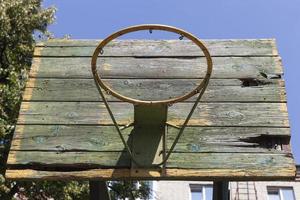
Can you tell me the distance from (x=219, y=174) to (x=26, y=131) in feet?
5.06

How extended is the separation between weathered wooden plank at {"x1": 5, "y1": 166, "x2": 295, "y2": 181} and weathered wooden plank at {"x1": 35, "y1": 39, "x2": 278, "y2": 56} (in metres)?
1.30

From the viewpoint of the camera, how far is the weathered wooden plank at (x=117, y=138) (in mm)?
3891

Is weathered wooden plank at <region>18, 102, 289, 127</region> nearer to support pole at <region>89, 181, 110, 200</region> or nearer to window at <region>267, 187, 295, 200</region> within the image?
support pole at <region>89, 181, 110, 200</region>

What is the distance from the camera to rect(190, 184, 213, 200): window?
730 inches

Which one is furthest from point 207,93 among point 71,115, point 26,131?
point 26,131

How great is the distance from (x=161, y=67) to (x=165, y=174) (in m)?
1.18

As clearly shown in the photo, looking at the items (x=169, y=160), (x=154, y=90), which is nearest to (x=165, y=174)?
(x=169, y=160)

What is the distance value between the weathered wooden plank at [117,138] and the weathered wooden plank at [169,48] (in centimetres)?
91

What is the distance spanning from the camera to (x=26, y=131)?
4.05 meters

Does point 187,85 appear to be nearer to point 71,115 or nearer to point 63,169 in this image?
point 71,115

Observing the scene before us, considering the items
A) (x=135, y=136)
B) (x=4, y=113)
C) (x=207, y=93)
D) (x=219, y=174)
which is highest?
(x=4, y=113)

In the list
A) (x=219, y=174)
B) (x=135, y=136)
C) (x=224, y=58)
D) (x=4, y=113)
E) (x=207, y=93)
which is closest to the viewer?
(x=219, y=174)

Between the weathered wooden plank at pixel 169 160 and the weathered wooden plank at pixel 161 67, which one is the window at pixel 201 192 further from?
the weathered wooden plank at pixel 169 160

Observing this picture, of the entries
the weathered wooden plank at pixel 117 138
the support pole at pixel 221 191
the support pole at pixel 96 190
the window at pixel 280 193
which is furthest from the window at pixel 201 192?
the weathered wooden plank at pixel 117 138
